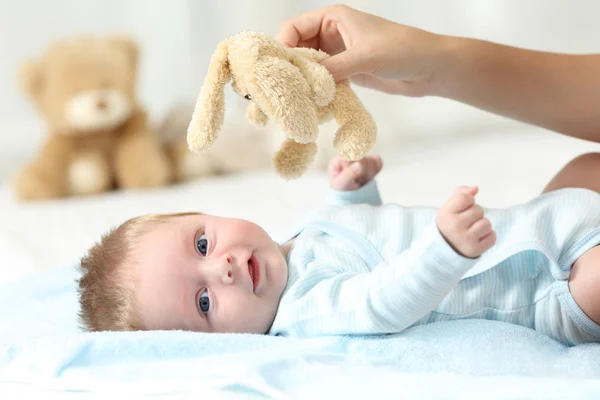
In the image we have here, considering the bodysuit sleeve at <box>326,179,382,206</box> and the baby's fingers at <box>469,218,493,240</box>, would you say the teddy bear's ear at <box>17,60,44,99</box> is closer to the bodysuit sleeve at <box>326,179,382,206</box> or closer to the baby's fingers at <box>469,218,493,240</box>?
the bodysuit sleeve at <box>326,179,382,206</box>

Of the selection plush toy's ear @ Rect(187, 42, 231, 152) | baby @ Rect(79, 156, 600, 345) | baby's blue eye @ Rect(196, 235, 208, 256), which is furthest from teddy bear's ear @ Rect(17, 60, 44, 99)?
plush toy's ear @ Rect(187, 42, 231, 152)

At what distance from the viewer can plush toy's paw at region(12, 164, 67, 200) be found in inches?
86.0

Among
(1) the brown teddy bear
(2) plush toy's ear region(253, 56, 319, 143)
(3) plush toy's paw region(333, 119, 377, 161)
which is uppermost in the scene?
(2) plush toy's ear region(253, 56, 319, 143)

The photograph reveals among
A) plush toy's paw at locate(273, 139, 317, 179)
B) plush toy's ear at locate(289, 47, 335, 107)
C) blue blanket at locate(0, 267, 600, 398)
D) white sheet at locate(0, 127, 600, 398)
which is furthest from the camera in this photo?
white sheet at locate(0, 127, 600, 398)

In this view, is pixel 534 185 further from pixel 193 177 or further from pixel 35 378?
pixel 35 378

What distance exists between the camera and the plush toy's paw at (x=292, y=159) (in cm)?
115

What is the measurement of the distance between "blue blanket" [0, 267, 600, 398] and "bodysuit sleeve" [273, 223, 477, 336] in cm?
3

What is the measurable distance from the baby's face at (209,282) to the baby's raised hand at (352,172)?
24cm

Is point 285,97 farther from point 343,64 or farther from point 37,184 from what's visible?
point 37,184

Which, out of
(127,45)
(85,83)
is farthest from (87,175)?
(127,45)

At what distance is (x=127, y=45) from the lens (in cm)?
230

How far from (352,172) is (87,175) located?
1.08 meters

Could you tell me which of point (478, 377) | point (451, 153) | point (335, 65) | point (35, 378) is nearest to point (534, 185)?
point (451, 153)

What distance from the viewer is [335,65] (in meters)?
1.10
